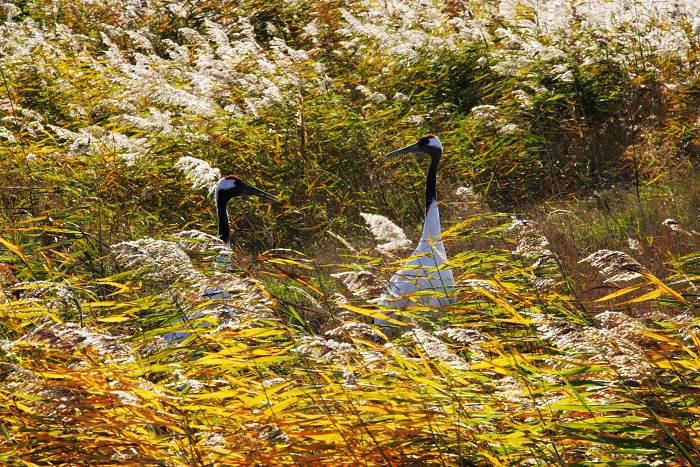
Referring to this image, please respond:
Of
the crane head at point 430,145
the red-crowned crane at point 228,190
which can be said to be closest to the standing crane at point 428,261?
the crane head at point 430,145

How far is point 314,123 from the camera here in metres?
8.49

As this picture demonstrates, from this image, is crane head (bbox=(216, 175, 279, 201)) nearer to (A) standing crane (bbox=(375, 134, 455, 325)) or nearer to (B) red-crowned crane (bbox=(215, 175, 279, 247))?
(B) red-crowned crane (bbox=(215, 175, 279, 247))

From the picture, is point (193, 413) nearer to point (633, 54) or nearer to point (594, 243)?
point (594, 243)

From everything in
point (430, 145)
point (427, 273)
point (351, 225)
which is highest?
point (430, 145)

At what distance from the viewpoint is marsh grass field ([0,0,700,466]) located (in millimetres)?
2598

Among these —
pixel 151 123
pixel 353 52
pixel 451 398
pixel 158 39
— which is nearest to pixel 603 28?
pixel 353 52

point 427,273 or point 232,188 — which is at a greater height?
point 232,188

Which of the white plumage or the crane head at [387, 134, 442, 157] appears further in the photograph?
the crane head at [387, 134, 442, 157]

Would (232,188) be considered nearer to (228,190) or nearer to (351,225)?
(228,190)

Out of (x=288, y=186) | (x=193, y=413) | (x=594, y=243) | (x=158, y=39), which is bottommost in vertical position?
(x=594, y=243)

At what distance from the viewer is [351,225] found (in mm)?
8328

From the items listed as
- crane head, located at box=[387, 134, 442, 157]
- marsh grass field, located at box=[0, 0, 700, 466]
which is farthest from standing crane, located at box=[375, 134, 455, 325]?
marsh grass field, located at box=[0, 0, 700, 466]

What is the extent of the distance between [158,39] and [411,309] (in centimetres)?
968

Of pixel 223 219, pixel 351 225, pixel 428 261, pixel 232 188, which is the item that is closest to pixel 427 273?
pixel 428 261
